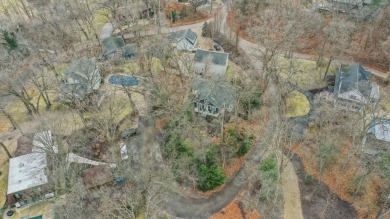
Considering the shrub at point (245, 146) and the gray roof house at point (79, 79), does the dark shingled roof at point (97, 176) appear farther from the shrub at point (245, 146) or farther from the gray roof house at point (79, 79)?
the shrub at point (245, 146)

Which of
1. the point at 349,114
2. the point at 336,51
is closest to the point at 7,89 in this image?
the point at 349,114

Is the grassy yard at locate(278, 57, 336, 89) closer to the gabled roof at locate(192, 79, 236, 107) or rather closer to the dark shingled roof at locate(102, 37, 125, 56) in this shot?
the gabled roof at locate(192, 79, 236, 107)

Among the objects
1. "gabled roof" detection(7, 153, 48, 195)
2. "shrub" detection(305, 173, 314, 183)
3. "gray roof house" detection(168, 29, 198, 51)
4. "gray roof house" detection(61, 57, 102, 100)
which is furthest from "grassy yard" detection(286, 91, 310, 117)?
"gabled roof" detection(7, 153, 48, 195)

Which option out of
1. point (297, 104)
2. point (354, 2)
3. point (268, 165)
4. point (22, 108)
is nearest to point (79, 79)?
point (22, 108)

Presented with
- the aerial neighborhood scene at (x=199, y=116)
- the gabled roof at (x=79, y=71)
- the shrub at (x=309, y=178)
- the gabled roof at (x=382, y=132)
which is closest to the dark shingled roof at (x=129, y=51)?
the aerial neighborhood scene at (x=199, y=116)

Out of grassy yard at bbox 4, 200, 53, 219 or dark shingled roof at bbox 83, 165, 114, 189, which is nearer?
grassy yard at bbox 4, 200, 53, 219
